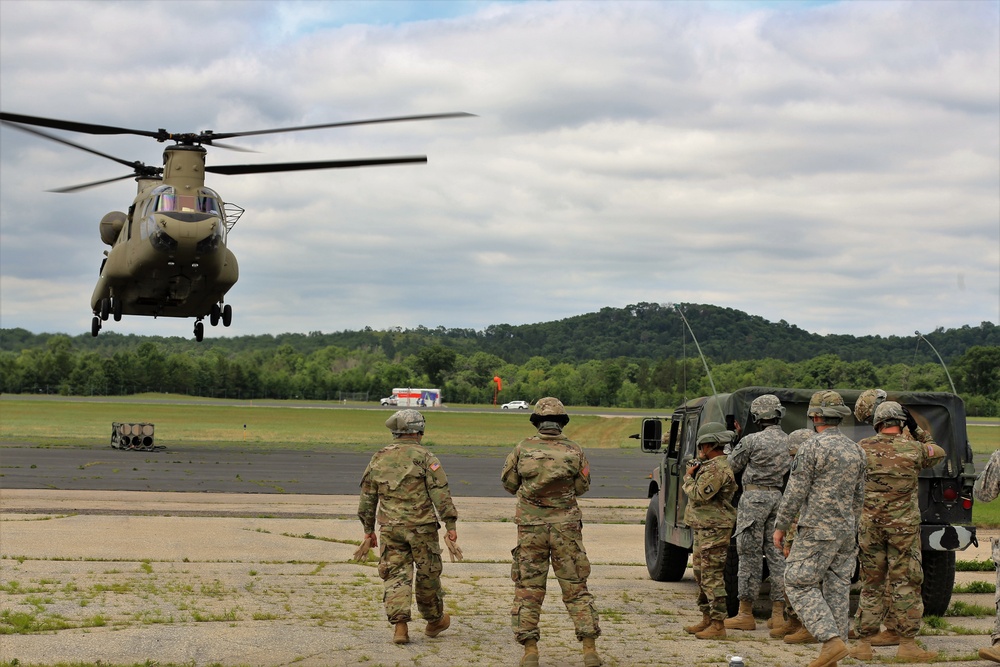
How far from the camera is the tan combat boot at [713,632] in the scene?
30.7 ft

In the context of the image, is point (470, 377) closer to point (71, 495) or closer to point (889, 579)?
point (71, 495)

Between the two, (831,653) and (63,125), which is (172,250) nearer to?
(63,125)

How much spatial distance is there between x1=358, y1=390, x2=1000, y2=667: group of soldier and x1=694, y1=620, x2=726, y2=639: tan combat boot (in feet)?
0.04

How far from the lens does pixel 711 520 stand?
9.69 meters

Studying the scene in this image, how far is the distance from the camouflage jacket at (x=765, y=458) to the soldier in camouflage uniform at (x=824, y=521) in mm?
1300

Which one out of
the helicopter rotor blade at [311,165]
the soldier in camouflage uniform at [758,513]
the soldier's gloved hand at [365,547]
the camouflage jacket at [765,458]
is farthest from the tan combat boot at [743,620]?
the helicopter rotor blade at [311,165]

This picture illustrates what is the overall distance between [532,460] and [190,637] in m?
3.01

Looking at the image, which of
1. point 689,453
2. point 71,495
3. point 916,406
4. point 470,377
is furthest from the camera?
point 470,377

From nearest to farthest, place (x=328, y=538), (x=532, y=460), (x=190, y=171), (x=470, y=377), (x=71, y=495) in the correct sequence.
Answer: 1. (x=532, y=460)
2. (x=328, y=538)
3. (x=71, y=495)
4. (x=190, y=171)
5. (x=470, y=377)

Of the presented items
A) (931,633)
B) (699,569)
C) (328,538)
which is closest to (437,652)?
(699,569)

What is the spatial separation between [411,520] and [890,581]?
12.6ft

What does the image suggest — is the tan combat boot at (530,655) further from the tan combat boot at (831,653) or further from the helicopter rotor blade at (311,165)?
the helicopter rotor blade at (311,165)

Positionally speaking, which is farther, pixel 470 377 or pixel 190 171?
pixel 470 377

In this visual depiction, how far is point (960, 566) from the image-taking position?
566 inches
